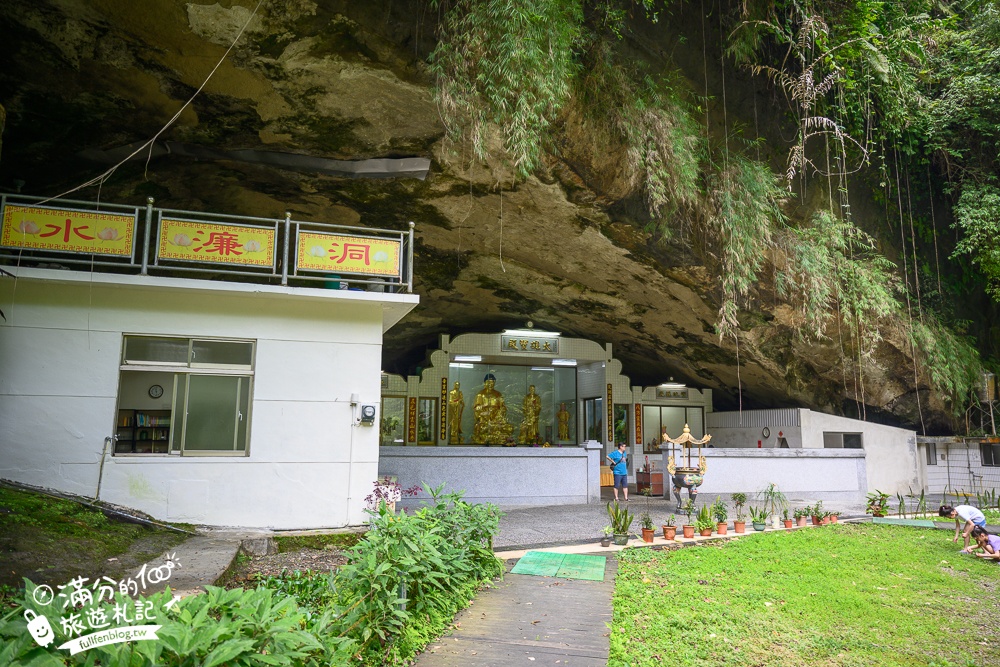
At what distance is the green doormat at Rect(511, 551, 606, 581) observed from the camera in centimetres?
638

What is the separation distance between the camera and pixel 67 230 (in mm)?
7070

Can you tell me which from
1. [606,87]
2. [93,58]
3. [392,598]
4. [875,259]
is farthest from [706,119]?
[392,598]

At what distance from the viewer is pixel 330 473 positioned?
7.66 metres

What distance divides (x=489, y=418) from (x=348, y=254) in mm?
11149

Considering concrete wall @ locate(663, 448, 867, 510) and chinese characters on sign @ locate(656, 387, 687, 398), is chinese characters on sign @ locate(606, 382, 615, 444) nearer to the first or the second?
chinese characters on sign @ locate(656, 387, 687, 398)

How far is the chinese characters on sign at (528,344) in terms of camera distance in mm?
17438

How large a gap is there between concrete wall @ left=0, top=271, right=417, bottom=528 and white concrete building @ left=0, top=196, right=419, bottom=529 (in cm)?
1

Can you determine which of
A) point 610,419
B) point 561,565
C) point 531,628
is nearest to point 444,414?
point 610,419

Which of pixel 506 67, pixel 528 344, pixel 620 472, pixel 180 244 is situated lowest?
pixel 620 472

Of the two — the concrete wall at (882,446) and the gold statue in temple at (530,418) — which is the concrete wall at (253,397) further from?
the concrete wall at (882,446)

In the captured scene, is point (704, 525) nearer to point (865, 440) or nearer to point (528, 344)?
point (865, 440)


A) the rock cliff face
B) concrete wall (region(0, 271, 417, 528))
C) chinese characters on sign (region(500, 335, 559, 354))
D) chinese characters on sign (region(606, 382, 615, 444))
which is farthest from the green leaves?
chinese characters on sign (region(606, 382, 615, 444))

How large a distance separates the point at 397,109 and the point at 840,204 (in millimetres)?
9335

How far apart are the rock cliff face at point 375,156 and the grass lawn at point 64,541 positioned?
16.4 feet
